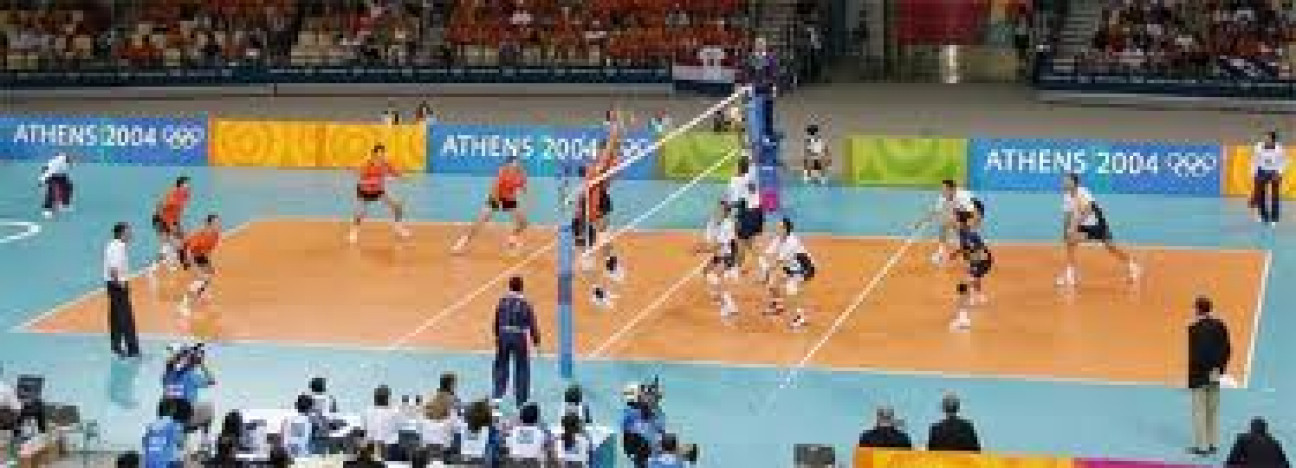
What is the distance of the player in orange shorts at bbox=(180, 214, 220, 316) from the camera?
30672 mm

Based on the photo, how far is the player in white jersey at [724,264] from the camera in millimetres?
29891

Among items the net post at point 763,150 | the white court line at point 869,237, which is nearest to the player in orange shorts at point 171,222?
the white court line at point 869,237

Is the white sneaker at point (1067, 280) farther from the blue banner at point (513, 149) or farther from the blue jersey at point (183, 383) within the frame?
the blue jersey at point (183, 383)

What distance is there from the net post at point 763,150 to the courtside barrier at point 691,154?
386cm

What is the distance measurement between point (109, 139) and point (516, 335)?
2380 cm

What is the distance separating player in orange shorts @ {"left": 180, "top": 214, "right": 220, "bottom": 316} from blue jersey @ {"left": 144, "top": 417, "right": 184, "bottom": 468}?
10284mm

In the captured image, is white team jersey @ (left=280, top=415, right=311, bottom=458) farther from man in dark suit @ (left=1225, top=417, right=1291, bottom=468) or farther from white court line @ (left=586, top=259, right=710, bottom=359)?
man in dark suit @ (left=1225, top=417, right=1291, bottom=468)

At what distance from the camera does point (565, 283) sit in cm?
2608

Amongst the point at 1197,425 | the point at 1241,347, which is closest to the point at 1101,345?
the point at 1241,347

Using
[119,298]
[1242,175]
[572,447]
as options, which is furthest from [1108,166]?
[572,447]

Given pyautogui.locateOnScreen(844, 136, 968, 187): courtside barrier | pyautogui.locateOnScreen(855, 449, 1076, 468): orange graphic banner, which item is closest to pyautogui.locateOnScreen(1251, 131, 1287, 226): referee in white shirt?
pyautogui.locateOnScreen(844, 136, 968, 187): courtside barrier

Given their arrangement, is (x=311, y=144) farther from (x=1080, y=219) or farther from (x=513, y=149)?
(x=1080, y=219)

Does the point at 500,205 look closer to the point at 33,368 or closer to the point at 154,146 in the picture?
the point at 33,368

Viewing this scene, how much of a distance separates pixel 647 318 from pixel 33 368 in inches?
338
